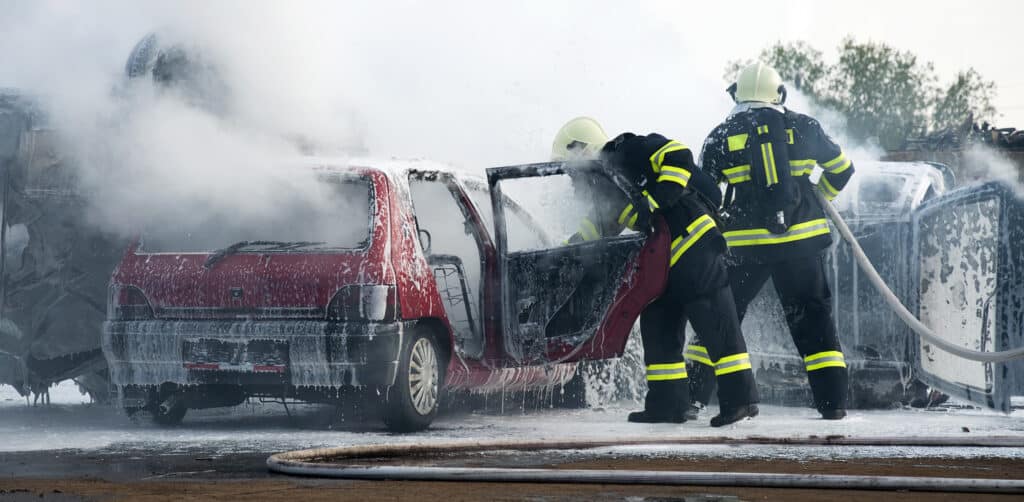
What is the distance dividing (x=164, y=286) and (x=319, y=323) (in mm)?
985

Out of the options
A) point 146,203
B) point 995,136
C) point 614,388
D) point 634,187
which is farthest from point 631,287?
point 995,136

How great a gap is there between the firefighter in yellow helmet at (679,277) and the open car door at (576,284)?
0.14 m

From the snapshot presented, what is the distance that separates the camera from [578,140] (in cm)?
942

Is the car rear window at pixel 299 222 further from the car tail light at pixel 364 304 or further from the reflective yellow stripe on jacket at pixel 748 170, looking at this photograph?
the reflective yellow stripe on jacket at pixel 748 170

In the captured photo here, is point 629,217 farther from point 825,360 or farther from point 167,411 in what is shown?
point 167,411

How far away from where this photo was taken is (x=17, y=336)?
936 centimetres

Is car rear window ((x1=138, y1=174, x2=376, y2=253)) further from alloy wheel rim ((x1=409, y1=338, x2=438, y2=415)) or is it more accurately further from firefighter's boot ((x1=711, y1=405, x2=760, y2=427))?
firefighter's boot ((x1=711, y1=405, x2=760, y2=427))

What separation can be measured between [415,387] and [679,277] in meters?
1.71

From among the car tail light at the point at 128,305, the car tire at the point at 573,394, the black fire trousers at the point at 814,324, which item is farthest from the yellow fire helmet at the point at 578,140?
the car tail light at the point at 128,305

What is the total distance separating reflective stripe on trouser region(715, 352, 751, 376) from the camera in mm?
8453

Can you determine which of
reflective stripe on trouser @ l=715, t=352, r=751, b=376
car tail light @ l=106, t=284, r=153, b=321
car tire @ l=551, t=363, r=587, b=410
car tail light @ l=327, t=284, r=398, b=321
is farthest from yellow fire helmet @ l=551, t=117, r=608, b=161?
car tail light @ l=106, t=284, r=153, b=321

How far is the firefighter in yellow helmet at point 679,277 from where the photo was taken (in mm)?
8375

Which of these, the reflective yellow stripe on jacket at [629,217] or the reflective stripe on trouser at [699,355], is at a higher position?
the reflective yellow stripe on jacket at [629,217]

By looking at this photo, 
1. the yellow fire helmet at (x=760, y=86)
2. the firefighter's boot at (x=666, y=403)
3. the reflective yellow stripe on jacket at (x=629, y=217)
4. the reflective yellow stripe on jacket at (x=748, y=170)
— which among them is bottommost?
the firefighter's boot at (x=666, y=403)
